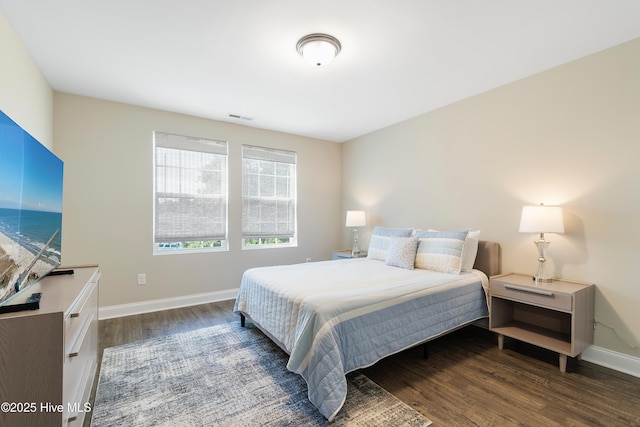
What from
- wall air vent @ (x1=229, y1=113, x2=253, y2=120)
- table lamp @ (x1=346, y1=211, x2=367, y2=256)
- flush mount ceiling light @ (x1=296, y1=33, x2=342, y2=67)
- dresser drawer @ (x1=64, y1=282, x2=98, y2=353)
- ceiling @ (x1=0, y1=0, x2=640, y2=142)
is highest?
wall air vent @ (x1=229, y1=113, x2=253, y2=120)

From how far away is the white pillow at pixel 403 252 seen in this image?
3.07 metres

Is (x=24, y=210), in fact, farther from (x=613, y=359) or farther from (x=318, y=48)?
(x=613, y=359)

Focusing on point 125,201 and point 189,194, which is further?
point 189,194

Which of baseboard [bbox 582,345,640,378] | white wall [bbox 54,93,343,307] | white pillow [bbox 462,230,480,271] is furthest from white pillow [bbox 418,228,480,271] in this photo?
white wall [bbox 54,93,343,307]

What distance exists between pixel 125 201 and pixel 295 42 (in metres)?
2.71

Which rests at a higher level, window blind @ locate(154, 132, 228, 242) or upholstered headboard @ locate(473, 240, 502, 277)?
window blind @ locate(154, 132, 228, 242)

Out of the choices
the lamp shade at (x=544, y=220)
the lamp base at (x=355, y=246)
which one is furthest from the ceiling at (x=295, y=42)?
the lamp base at (x=355, y=246)

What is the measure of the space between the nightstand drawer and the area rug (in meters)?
1.39

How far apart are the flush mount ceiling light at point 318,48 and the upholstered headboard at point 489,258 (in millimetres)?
2385

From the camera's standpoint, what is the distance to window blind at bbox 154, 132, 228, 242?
3641mm

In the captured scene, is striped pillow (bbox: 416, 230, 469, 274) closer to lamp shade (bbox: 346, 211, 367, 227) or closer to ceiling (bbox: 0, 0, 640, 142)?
lamp shade (bbox: 346, 211, 367, 227)

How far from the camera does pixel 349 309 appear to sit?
189 centimetres

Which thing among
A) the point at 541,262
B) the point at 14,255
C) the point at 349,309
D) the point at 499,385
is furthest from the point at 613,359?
the point at 14,255

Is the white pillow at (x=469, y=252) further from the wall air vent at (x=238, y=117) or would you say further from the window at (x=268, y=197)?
the wall air vent at (x=238, y=117)
